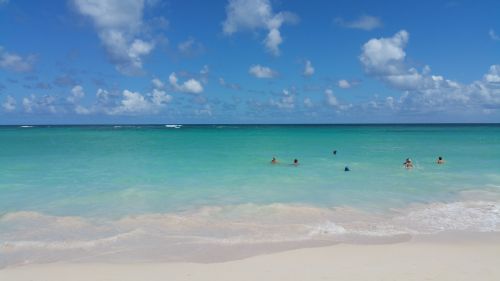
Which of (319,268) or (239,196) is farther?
(239,196)

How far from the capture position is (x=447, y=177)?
21.5 metres

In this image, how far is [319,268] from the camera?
838cm

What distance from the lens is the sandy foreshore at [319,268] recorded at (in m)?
7.91

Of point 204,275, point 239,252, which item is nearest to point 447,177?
point 239,252

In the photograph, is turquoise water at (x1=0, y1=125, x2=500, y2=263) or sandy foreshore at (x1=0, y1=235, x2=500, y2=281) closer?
sandy foreshore at (x1=0, y1=235, x2=500, y2=281)

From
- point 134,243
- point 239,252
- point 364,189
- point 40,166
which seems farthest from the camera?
point 40,166

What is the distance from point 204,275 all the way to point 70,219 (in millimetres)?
6854

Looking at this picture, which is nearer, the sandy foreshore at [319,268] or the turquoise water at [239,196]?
the sandy foreshore at [319,268]

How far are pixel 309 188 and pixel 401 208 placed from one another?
16.8ft

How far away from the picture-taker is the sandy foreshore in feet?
26.0

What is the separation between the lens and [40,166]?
26609mm

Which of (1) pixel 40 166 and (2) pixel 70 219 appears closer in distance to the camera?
(2) pixel 70 219

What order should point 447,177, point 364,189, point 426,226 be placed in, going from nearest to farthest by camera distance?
point 426,226
point 364,189
point 447,177

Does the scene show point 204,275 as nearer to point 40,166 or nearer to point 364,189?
point 364,189
